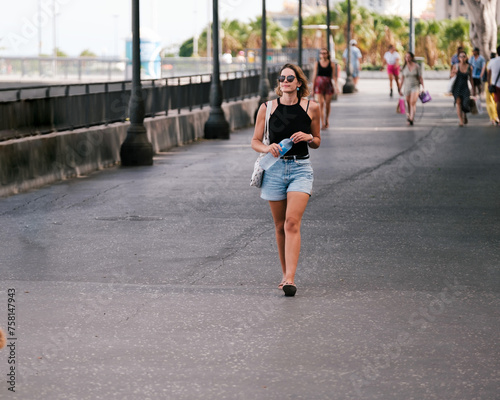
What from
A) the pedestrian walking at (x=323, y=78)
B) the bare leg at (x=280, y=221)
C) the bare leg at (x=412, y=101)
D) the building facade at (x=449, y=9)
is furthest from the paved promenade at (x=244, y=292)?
the building facade at (x=449, y=9)

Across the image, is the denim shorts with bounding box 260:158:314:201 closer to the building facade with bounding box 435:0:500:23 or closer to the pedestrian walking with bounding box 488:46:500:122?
the pedestrian walking with bounding box 488:46:500:122

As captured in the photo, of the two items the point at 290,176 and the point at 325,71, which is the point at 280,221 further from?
the point at 325,71

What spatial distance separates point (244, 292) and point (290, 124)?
1297 millimetres

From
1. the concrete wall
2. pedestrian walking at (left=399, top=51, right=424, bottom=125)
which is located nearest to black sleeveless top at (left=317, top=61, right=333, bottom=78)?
pedestrian walking at (left=399, top=51, right=424, bottom=125)

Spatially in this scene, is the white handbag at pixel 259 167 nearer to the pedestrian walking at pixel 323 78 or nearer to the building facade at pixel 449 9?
the pedestrian walking at pixel 323 78

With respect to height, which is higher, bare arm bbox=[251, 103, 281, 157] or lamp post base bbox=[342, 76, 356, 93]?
bare arm bbox=[251, 103, 281, 157]

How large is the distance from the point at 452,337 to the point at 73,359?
2.32 meters

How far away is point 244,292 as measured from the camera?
8219 mm

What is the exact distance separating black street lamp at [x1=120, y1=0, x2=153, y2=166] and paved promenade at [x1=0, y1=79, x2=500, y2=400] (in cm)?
204

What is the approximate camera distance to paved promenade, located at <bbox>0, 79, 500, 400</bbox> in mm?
5922

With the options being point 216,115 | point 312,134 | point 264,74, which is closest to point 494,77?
point 216,115

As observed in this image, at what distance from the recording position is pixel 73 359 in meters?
6.28

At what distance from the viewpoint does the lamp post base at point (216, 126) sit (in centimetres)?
2466

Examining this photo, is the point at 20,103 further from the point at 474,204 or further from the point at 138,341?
the point at 138,341
